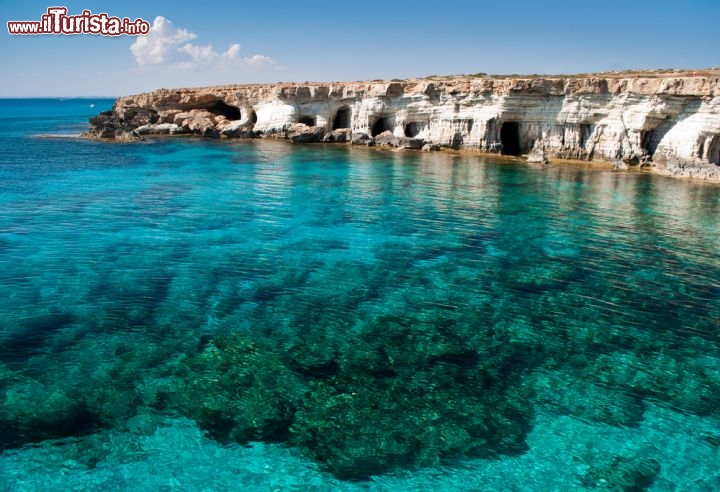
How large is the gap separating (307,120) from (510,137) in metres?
23.6

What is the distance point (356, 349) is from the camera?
44.0ft

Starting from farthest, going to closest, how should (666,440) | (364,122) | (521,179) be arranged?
(364,122) → (521,179) → (666,440)

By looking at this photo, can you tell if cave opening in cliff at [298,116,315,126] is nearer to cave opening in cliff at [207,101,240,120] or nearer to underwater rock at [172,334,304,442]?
cave opening in cliff at [207,101,240,120]

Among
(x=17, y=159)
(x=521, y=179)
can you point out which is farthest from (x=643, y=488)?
(x=17, y=159)

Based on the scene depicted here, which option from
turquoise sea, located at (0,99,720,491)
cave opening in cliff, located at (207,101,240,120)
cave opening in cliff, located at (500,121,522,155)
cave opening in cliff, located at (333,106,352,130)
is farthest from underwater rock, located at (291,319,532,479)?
cave opening in cliff, located at (207,101,240,120)

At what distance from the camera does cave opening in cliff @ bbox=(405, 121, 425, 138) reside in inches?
2181

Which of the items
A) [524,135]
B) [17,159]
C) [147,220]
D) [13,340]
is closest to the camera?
[13,340]

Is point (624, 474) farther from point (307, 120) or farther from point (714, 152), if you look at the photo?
point (307, 120)

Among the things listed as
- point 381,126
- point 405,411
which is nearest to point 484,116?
point 381,126

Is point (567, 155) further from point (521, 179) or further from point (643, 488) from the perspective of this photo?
point (643, 488)

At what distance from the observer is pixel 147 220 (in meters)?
25.6

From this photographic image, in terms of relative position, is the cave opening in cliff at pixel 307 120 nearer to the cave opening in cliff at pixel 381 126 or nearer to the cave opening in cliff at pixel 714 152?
the cave opening in cliff at pixel 381 126

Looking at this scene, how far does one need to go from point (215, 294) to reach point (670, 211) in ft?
83.7

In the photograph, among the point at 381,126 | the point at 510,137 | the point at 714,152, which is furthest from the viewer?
the point at 381,126
